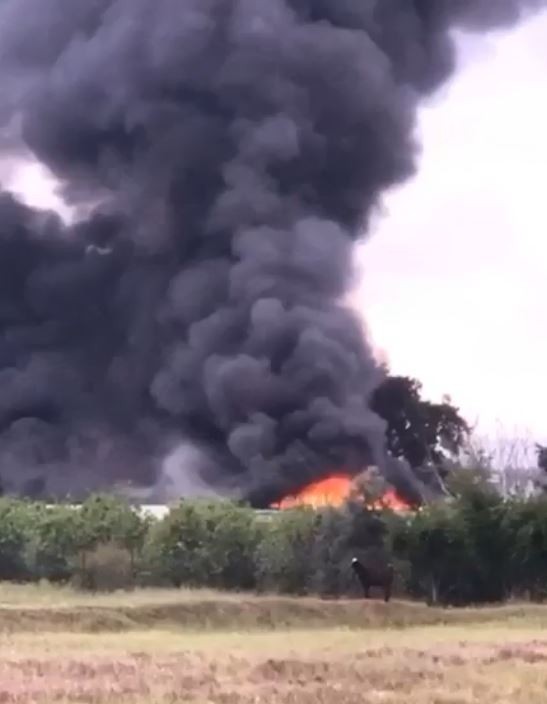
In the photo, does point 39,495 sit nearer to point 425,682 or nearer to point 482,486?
point 482,486

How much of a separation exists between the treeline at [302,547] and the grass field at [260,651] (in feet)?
7.08

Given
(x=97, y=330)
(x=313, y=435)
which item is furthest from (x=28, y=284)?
(x=313, y=435)

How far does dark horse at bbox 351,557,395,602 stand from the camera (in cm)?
2572

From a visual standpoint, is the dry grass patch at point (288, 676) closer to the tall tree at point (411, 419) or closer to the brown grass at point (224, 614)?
the brown grass at point (224, 614)

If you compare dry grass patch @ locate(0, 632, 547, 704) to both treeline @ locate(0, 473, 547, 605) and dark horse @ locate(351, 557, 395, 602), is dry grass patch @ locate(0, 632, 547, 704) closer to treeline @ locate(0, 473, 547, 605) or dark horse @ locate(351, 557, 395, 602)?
dark horse @ locate(351, 557, 395, 602)

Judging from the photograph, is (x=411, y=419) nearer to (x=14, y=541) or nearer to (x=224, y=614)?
(x=14, y=541)

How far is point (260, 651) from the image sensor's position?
16750mm

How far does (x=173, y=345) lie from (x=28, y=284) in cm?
804

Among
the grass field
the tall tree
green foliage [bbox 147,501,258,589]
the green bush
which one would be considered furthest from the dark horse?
the tall tree

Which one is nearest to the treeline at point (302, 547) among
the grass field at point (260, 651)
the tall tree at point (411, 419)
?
the grass field at point (260, 651)

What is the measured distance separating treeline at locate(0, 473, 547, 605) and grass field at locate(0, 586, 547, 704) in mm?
2157

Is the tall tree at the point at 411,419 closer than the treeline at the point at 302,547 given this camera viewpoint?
No

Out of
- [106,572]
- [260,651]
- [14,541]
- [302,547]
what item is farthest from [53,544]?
[260,651]

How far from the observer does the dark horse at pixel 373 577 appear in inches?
1013
